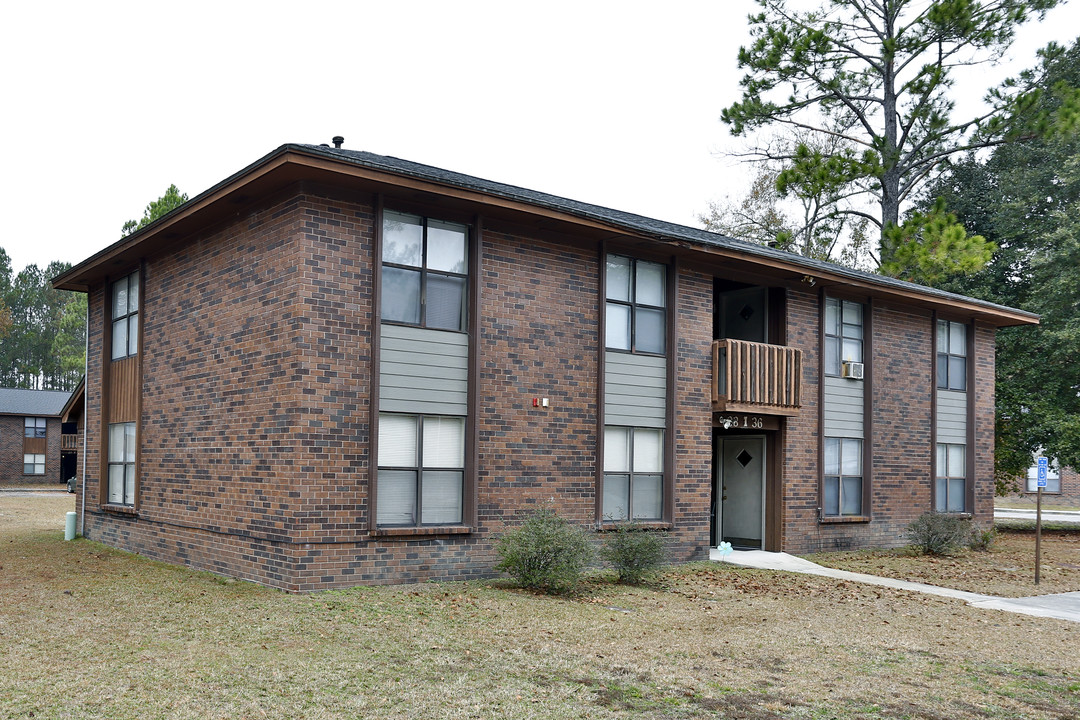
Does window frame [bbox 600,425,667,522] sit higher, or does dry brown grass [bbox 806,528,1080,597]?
window frame [bbox 600,425,667,522]

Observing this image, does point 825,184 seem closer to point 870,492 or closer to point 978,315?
point 978,315

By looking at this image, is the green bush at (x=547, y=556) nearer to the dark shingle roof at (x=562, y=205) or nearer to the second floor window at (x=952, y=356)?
the dark shingle roof at (x=562, y=205)

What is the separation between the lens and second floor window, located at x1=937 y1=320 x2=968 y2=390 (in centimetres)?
2114

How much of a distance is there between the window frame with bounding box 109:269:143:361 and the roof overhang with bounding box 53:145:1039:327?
0.28 metres

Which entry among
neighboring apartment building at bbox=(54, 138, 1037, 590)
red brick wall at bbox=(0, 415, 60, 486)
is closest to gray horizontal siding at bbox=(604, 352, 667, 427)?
neighboring apartment building at bbox=(54, 138, 1037, 590)

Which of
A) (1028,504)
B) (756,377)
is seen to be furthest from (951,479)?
(1028,504)

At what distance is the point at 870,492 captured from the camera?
1916 cm

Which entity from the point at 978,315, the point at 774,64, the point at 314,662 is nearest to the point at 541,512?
the point at 314,662

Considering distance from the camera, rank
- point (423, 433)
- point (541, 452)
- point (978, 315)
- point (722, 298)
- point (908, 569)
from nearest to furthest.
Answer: point (423, 433)
point (541, 452)
point (908, 569)
point (722, 298)
point (978, 315)

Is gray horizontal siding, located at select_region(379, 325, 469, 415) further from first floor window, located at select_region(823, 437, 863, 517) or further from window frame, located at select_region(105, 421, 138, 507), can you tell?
first floor window, located at select_region(823, 437, 863, 517)

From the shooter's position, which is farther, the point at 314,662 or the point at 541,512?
the point at 541,512

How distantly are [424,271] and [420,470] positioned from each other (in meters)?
2.67

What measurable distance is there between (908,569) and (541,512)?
7.33 metres

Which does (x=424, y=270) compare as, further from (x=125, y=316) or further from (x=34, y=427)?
(x=34, y=427)
